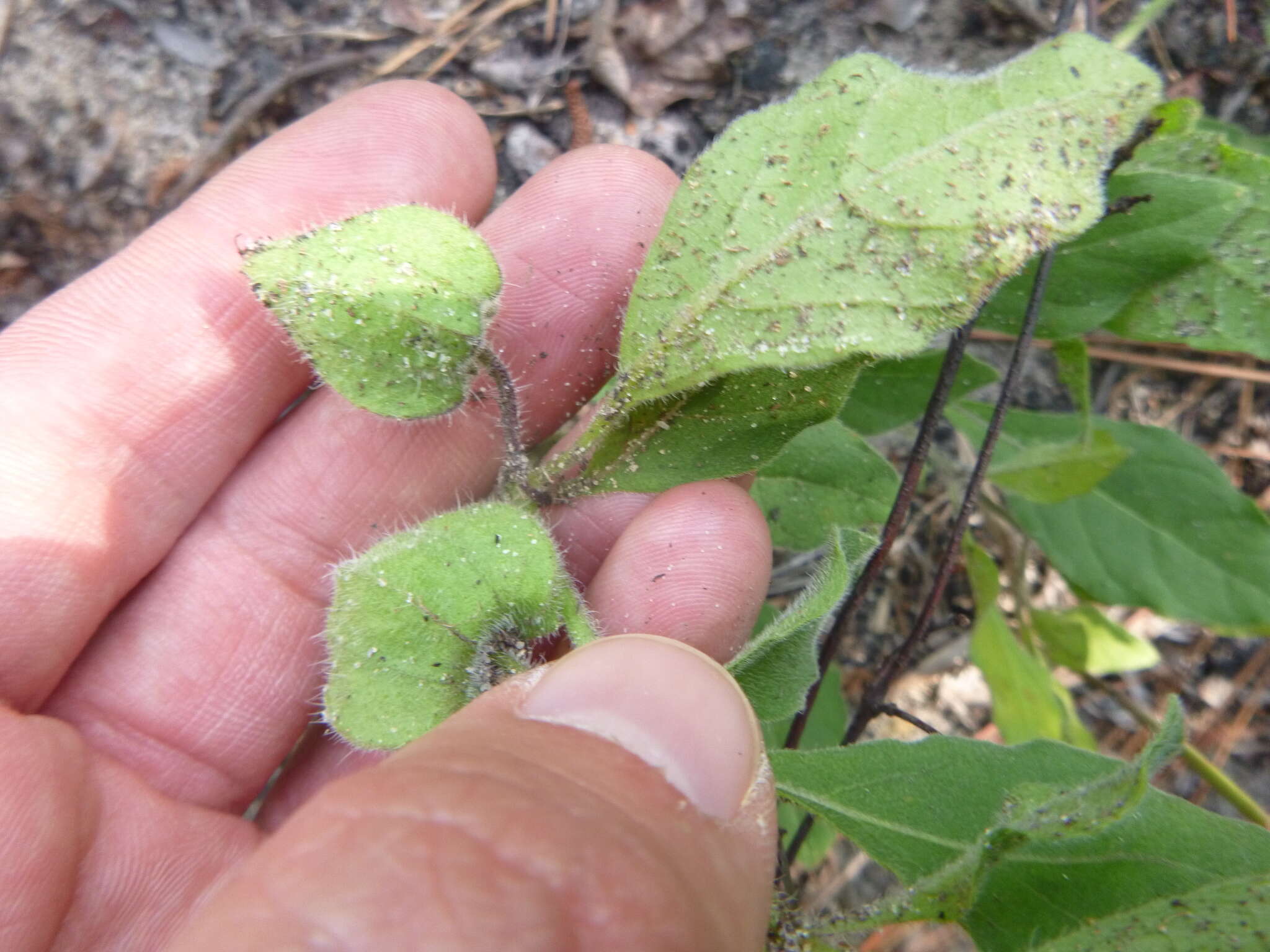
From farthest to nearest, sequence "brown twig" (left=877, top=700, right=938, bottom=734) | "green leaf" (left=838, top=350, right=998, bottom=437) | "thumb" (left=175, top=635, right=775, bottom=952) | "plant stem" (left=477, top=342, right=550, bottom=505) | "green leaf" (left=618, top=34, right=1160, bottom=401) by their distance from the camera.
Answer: "green leaf" (left=838, top=350, right=998, bottom=437)
"brown twig" (left=877, top=700, right=938, bottom=734)
"plant stem" (left=477, top=342, right=550, bottom=505)
"green leaf" (left=618, top=34, right=1160, bottom=401)
"thumb" (left=175, top=635, right=775, bottom=952)

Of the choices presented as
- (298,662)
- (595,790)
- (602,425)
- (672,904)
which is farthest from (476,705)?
A: (298,662)

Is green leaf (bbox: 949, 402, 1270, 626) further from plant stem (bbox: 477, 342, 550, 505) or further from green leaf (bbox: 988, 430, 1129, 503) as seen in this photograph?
plant stem (bbox: 477, 342, 550, 505)

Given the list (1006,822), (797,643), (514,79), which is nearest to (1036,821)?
(1006,822)

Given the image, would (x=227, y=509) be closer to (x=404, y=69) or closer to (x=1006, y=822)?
(x=404, y=69)

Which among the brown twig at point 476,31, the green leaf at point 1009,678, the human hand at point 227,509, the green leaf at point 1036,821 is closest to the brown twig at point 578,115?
the brown twig at point 476,31

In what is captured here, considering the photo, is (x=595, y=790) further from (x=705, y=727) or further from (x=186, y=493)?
(x=186, y=493)

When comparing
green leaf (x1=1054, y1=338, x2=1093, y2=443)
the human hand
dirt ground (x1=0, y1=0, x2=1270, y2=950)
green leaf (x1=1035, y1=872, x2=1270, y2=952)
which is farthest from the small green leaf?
green leaf (x1=1035, y1=872, x2=1270, y2=952)
